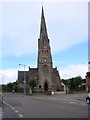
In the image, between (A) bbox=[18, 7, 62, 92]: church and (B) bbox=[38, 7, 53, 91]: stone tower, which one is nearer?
(A) bbox=[18, 7, 62, 92]: church

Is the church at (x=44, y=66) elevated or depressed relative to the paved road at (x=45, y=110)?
elevated

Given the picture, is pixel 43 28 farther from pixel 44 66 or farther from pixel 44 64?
pixel 44 66

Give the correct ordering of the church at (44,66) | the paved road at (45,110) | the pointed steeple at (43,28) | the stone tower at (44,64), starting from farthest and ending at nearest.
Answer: the pointed steeple at (43,28), the stone tower at (44,64), the church at (44,66), the paved road at (45,110)

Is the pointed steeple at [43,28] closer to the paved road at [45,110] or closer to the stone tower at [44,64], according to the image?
the stone tower at [44,64]

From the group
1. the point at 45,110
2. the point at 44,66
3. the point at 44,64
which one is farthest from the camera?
the point at 44,66

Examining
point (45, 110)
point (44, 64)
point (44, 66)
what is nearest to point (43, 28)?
point (44, 64)

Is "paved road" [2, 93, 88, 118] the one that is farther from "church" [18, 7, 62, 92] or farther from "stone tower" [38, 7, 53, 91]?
"stone tower" [38, 7, 53, 91]

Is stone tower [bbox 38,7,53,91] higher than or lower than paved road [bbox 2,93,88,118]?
higher

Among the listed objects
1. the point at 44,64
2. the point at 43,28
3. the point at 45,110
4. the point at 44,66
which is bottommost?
the point at 45,110

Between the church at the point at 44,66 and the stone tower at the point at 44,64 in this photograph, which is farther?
the stone tower at the point at 44,64

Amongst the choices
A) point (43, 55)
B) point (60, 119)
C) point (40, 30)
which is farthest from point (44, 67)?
point (60, 119)

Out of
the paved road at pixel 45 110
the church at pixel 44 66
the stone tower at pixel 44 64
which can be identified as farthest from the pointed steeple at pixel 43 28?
the paved road at pixel 45 110

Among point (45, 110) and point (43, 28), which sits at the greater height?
point (43, 28)

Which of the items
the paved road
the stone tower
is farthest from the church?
the paved road
